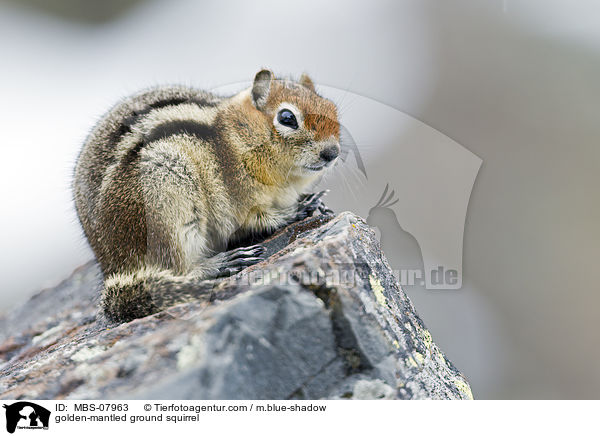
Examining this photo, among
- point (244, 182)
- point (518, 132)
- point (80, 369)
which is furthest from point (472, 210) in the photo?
point (80, 369)

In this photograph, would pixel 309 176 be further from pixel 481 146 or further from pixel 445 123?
pixel 481 146

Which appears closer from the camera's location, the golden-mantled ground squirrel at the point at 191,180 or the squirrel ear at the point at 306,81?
the golden-mantled ground squirrel at the point at 191,180

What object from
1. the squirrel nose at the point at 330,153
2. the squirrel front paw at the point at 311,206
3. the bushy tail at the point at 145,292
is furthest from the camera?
the squirrel front paw at the point at 311,206

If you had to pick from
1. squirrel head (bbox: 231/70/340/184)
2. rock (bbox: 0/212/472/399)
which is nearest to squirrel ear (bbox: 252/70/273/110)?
squirrel head (bbox: 231/70/340/184)
